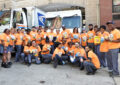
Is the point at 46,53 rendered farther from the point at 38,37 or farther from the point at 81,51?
the point at 81,51

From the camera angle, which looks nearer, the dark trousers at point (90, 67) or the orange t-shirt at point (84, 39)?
the dark trousers at point (90, 67)

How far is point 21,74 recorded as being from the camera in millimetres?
6895

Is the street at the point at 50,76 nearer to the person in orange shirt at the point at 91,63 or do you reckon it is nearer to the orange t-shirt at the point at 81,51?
the person in orange shirt at the point at 91,63

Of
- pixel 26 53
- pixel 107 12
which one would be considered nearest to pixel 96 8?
pixel 107 12

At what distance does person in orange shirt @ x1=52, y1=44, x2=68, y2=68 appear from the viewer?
25.6 ft

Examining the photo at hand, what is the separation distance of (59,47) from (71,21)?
3.17 m

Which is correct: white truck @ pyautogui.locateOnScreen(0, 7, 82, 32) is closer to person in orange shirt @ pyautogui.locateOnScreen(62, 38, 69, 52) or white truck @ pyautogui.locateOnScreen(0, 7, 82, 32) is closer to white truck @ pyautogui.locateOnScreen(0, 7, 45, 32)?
white truck @ pyautogui.locateOnScreen(0, 7, 45, 32)

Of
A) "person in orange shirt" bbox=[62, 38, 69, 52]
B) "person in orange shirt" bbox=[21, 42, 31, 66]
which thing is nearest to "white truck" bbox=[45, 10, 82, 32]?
"person in orange shirt" bbox=[62, 38, 69, 52]

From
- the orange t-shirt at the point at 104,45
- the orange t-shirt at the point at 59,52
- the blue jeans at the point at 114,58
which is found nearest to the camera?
the blue jeans at the point at 114,58

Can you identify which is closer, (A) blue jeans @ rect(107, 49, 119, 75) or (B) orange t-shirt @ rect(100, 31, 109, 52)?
(A) blue jeans @ rect(107, 49, 119, 75)

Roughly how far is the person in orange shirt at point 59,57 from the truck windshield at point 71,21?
2.72 meters

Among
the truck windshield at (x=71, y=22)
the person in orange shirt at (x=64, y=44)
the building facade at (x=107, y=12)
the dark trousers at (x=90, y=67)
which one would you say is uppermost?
the building facade at (x=107, y=12)

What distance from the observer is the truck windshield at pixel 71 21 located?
1059cm

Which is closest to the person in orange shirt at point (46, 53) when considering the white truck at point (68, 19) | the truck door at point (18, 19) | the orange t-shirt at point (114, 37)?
the white truck at point (68, 19)
